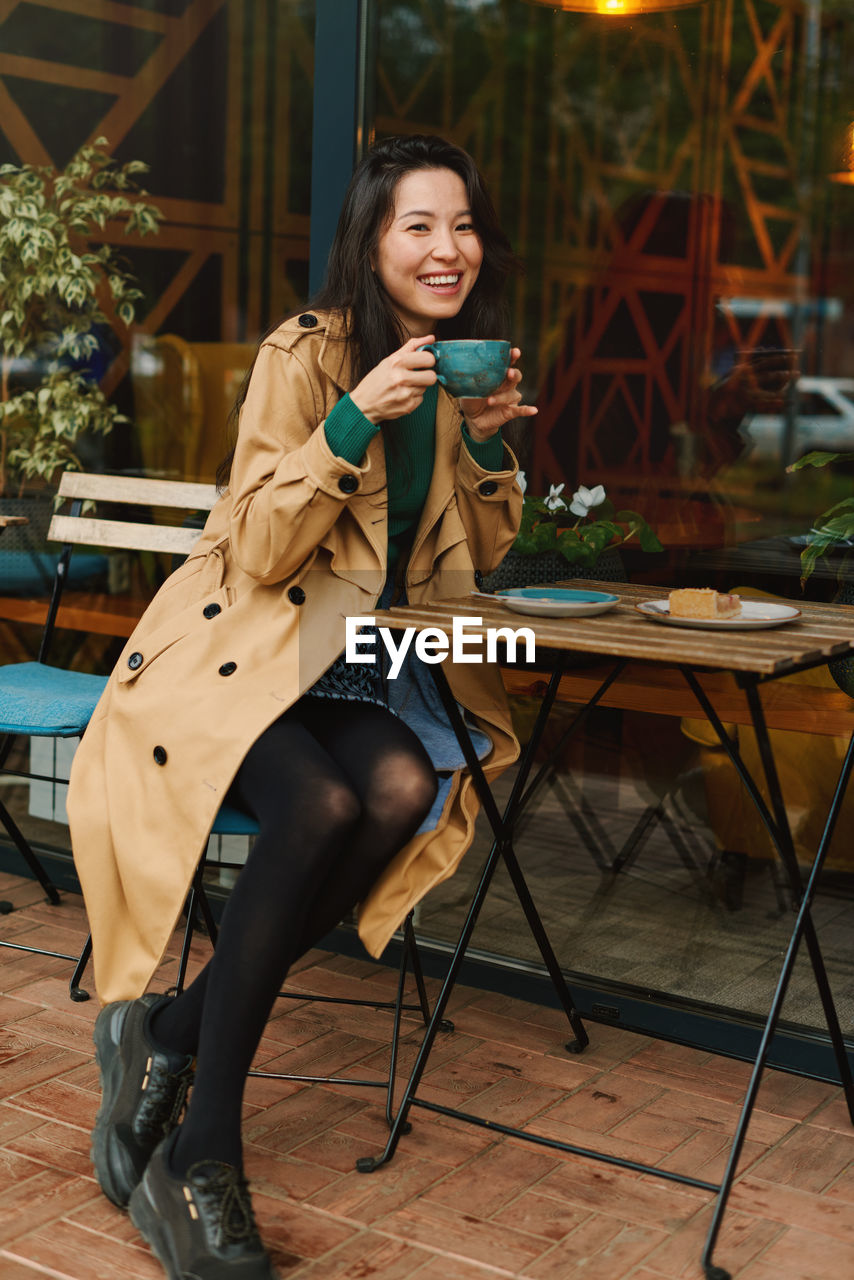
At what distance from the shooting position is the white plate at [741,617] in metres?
2.17

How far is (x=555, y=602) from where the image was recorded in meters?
2.25

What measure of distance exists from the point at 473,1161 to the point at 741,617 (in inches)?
38.9

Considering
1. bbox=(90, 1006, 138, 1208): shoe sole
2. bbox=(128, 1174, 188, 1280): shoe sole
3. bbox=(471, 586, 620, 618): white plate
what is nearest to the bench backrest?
bbox=(471, 586, 620, 618): white plate

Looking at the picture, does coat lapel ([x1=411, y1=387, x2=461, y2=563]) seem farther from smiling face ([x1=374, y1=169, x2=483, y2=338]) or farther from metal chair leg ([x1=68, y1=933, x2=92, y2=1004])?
metal chair leg ([x1=68, y1=933, x2=92, y2=1004])

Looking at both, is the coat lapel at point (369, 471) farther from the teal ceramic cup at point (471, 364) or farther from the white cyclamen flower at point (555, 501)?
the white cyclamen flower at point (555, 501)

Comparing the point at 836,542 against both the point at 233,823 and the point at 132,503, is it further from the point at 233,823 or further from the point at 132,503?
the point at 132,503

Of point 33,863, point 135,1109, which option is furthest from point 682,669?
point 33,863

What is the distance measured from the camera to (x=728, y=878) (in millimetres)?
3178

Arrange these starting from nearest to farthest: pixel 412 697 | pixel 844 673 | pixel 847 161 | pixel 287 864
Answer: pixel 287 864
pixel 412 697
pixel 844 673
pixel 847 161

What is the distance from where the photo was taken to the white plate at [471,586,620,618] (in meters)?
2.24

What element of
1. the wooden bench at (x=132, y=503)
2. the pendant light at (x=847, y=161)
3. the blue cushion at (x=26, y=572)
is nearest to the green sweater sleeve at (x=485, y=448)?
the wooden bench at (x=132, y=503)

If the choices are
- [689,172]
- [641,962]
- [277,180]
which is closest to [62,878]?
[641,962]

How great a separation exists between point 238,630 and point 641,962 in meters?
1.29

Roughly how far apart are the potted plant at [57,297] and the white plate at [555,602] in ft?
6.24
